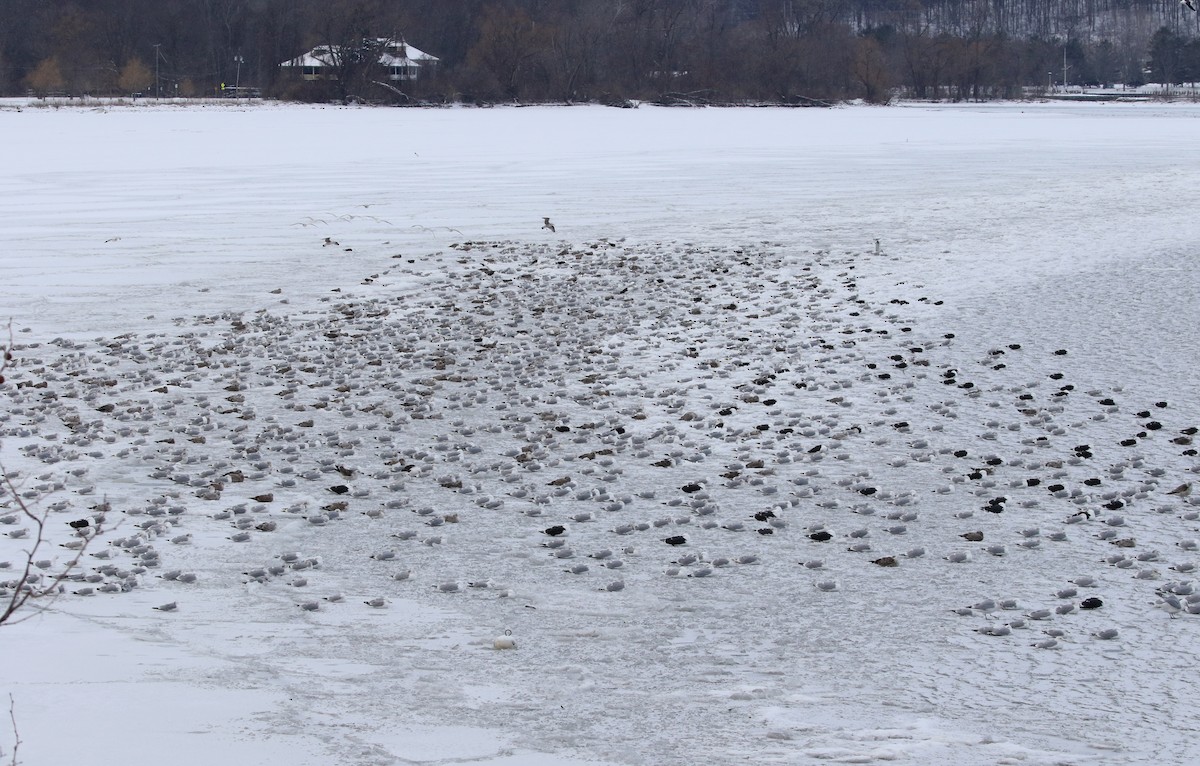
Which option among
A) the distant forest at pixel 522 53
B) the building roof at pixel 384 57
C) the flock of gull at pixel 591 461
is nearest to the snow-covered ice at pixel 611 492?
the flock of gull at pixel 591 461

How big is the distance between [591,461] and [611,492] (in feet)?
2.16

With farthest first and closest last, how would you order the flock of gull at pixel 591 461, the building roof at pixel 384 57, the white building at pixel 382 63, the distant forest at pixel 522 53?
the building roof at pixel 384 57
the white building at pixel 382 63
the distant forest at pixel 522 53
the flock of gull at pixel 591 461

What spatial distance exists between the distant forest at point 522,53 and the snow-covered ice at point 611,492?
245 ft

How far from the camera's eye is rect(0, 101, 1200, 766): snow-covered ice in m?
4.71

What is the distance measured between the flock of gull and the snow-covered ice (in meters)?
0.04

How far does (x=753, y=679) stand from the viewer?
5000mm

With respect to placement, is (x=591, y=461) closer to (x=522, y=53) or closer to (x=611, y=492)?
(x=611, y=492)

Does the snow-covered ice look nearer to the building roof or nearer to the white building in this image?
the white building

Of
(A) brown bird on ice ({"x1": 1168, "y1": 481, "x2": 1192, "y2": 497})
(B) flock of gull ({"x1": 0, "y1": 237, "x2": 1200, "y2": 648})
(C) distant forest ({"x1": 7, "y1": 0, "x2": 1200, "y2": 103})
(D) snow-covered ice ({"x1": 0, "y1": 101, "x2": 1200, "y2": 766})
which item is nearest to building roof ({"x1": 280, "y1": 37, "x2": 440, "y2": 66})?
(C) distant forest ({"x1": 7, "y1": 0, "x2": 1200, "y2": 103})

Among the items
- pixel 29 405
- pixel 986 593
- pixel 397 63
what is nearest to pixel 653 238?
pixel 29 405

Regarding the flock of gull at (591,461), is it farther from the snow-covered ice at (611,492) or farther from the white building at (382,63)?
the white building at (382,63)

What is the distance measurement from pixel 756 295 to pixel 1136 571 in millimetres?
8003

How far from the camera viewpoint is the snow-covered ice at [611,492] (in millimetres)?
4715

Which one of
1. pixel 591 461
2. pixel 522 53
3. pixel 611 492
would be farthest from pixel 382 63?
pixel 611 492
